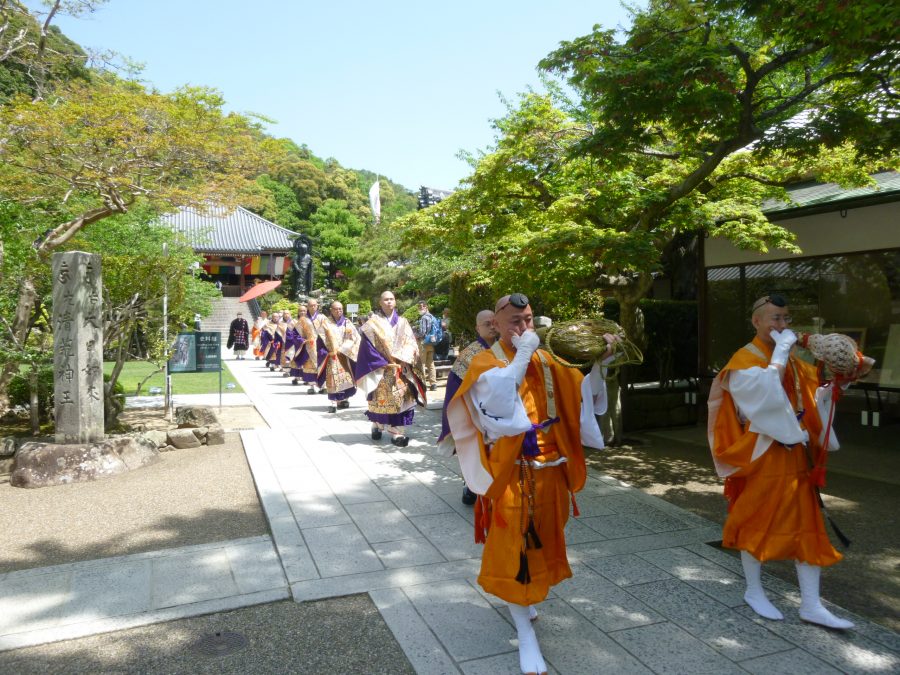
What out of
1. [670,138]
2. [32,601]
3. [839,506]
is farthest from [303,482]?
[670,138]

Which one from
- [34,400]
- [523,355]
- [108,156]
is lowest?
[34,400]

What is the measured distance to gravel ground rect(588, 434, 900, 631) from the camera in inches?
146

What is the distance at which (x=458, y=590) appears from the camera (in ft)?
12.1

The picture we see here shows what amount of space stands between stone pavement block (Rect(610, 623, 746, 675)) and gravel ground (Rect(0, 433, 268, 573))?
2.95 m

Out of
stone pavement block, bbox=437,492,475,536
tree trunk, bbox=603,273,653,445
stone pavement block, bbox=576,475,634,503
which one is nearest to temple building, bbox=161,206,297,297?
tree trunk, bbox=603,273,653,445

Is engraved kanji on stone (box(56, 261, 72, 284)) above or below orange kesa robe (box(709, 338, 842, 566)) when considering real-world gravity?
above

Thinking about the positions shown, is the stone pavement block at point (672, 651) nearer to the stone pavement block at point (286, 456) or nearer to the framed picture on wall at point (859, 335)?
the stone pavement block at point (286, 456)

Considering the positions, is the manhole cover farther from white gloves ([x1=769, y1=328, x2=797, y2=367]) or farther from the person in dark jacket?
the person in dark jacket

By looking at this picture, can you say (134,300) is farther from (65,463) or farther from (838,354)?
(838,354)

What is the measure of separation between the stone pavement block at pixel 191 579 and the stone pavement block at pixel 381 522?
105 cm

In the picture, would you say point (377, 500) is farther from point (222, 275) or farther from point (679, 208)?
point (222, 275)

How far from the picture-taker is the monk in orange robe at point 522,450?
284 cm

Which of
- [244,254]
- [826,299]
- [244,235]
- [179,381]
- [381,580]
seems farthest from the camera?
[244,235]

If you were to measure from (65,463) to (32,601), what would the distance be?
118 inches
